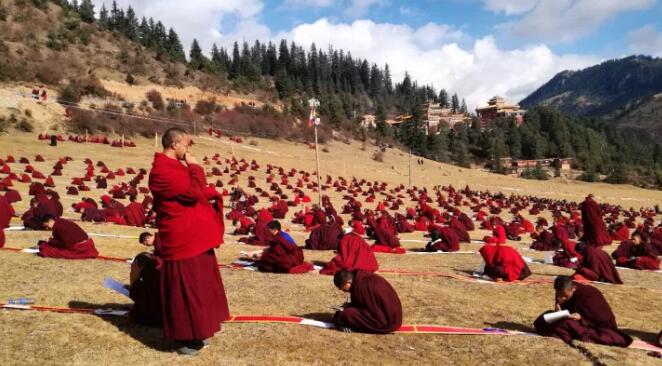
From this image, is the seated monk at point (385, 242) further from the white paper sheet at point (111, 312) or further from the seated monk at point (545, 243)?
the white paper sheet at point (111, 312)

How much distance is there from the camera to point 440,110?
159125mm

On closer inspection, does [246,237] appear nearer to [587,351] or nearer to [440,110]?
[587,351]

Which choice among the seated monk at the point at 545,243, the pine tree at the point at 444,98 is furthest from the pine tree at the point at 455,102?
the seated monk at the point at 545,243

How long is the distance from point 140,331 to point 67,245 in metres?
4.84

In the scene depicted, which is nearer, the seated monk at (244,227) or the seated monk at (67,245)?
the seated monk at (67,245)

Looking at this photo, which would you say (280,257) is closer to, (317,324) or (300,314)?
(300,314)

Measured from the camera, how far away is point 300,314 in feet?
25.4

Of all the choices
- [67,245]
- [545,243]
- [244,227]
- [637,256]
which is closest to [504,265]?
[637,256]

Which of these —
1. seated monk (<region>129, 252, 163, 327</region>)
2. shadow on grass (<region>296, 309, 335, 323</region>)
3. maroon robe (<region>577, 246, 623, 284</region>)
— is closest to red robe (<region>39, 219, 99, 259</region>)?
seated monk (<region>129, 252, 163, 327</region>)

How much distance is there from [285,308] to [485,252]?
514 centimetres

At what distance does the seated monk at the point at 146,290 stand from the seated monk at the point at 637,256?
11.7 m

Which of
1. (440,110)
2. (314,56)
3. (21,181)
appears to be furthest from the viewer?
(440,110)

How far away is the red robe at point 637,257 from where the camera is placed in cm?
1330

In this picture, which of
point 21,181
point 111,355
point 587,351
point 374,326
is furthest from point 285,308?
point 21,181
